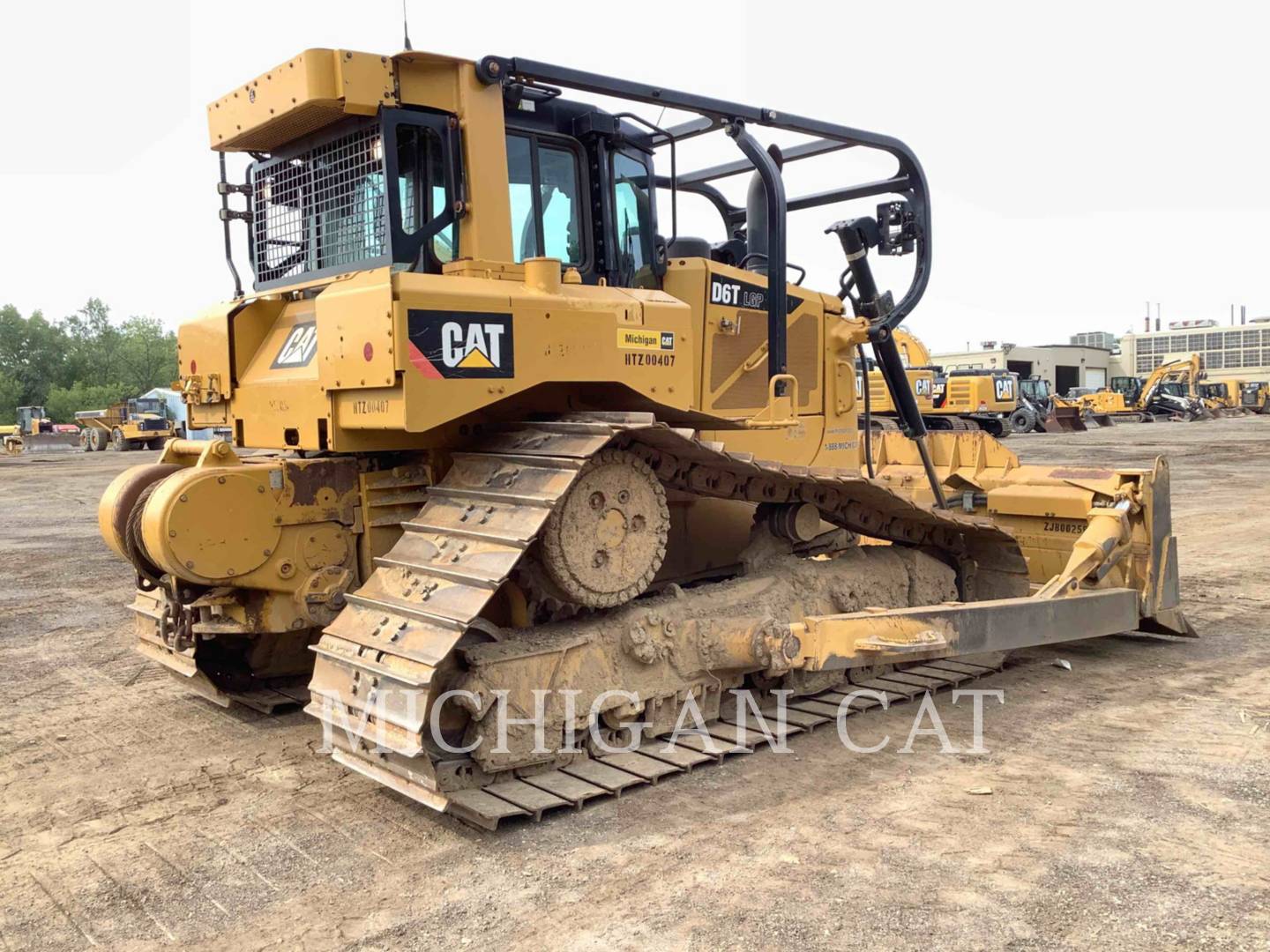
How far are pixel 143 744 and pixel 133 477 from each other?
1352mm

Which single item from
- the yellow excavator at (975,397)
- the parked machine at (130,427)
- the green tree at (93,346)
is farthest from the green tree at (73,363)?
the yellow excavator at (975,397)

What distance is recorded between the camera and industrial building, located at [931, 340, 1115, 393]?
73.8 m

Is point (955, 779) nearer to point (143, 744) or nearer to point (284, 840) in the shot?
point (284, 840)

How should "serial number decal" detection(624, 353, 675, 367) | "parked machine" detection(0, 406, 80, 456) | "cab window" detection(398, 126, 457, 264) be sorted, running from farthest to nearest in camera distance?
"parked machine" detection(0, 406, 80, 456)
"serial number decal" detection(624, 353, 675, 367)
"cab window" detection(398, 126, 457, 264)

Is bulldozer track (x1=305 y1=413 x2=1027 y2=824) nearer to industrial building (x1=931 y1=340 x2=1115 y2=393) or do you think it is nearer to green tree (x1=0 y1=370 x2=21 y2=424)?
industrial building (x1=931 y1=340 x2=1115 y2=393)

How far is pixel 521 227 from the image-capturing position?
201 inches

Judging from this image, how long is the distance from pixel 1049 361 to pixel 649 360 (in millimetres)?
75482

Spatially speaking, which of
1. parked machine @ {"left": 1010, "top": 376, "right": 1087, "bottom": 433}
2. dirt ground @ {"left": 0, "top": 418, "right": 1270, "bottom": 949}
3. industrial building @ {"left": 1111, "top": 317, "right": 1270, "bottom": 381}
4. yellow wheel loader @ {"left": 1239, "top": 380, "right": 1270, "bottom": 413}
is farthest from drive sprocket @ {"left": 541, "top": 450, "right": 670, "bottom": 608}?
industrial building @ {"left": 1111, "top": 317, "right": 1270, "bottom": 381}

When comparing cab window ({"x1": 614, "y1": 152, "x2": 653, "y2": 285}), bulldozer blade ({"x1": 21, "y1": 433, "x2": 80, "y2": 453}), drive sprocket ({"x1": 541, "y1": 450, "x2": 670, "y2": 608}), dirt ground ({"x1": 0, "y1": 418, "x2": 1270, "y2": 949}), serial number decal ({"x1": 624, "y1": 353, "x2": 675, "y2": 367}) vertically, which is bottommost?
dirt ground ({"x1": 0, "y1": 418, "x2": 1270, "y2": 949})

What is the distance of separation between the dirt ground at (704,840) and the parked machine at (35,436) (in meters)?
42.3

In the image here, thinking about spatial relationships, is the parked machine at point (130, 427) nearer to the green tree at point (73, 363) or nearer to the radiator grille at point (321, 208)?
the green tree at point (73, 363)

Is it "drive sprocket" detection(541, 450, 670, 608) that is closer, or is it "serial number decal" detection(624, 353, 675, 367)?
"drive sprocket" detection(541, 450, 670, 608)

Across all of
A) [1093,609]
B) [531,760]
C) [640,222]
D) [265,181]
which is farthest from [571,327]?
[1093,609]

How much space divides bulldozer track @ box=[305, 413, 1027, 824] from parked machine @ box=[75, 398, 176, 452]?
3939 cm
